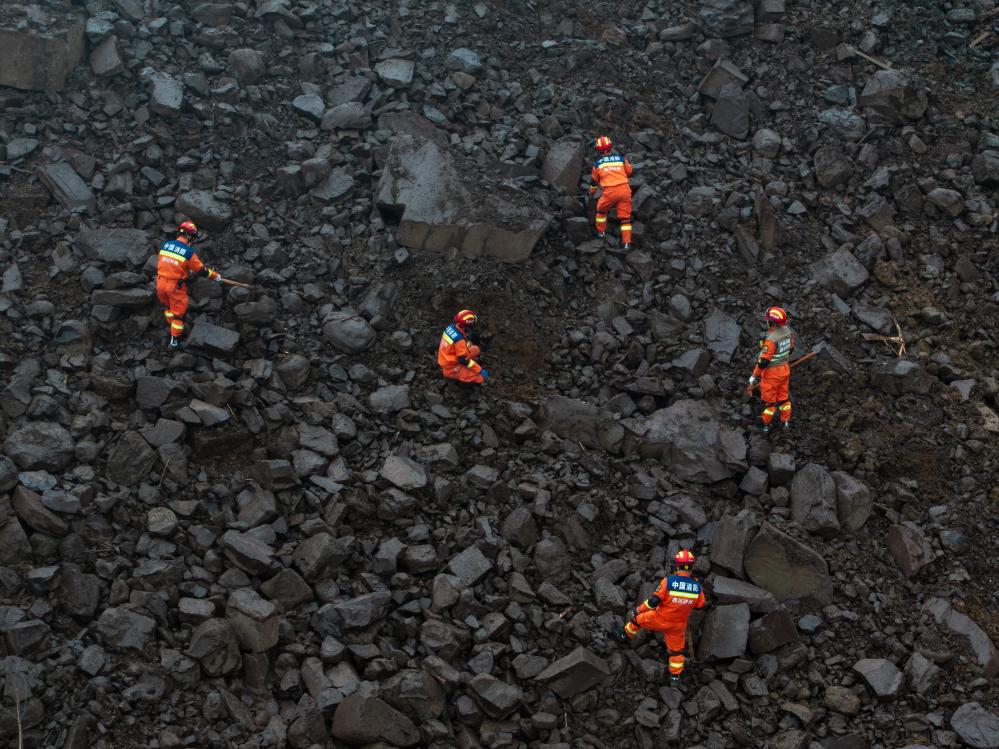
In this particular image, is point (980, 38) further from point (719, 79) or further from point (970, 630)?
point (970, 630)

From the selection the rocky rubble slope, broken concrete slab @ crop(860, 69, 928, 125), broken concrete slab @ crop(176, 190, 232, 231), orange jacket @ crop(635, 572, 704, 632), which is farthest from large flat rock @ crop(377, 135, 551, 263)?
broken concrete slab @ crop(860, 69, 928, 125)

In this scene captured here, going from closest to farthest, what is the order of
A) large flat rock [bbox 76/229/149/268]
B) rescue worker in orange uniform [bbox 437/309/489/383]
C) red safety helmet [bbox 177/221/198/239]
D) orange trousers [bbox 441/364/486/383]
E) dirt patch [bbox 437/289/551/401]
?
rescue worker in orange uniform [bbox 437/309/489/383]
orange trousers [bbox 441/364/486/383]
red safety helmet [bbox 177/221/198/239]
dirt patch [bbox 437/289/551/401]
large flat rock [bbox 76/229/149/268]

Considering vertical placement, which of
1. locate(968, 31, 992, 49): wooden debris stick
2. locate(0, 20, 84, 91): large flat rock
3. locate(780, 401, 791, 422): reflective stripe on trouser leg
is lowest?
locate(780, 401, 791, 422): reflective stripe on trouser leg

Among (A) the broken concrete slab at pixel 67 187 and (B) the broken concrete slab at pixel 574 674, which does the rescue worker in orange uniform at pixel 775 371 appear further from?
(A) the broken concrete slab at pixel 67 187

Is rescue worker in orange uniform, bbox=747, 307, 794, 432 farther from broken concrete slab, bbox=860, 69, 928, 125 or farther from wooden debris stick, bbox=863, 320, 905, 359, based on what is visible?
broken concrete slab, bbox=860, 69, 928, 125

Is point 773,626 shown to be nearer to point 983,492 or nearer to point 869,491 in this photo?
point 869,491

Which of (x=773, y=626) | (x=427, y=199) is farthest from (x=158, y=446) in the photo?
(x=773, y=626)

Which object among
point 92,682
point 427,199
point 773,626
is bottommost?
point 773,626
